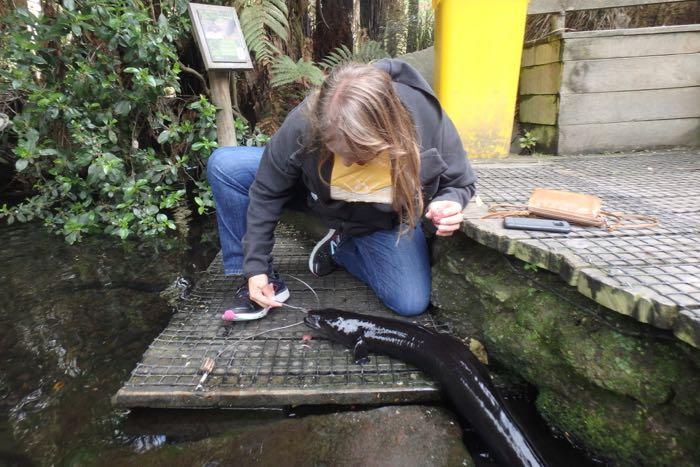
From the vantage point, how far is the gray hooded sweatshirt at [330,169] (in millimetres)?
2037

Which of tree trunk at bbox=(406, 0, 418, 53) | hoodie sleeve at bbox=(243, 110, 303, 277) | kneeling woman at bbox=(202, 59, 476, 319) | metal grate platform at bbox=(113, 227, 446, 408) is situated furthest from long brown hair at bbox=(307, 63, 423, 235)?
tree trunk at bbox=(406, 0, 418, 53)

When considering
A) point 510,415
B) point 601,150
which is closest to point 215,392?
point 510,415

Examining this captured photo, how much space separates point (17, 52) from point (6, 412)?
2.39 metres

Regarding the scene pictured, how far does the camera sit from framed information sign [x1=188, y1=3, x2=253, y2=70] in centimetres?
300

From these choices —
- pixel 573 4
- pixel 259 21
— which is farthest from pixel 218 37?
pixel 573 4

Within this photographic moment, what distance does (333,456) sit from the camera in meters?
1.61

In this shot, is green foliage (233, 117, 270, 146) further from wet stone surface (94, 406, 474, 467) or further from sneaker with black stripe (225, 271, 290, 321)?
wet stone surface (94, 406, 474, 467)

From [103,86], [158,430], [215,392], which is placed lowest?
[158,430]

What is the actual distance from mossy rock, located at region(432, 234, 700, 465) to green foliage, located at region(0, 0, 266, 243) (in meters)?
2.38

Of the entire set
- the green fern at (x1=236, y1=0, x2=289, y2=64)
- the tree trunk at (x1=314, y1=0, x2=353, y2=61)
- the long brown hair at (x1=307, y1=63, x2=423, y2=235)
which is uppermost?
the tree trunk at (x1=314, y1=0, x2=353, y2=61)

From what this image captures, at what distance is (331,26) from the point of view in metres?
6.02

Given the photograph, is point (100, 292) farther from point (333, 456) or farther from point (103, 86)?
point (333, 456)

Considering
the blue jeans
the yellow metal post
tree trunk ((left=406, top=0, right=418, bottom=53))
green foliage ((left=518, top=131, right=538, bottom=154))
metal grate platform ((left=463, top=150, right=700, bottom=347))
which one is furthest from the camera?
tree trunk ((left=406, top=0, right=418, bottom=53))

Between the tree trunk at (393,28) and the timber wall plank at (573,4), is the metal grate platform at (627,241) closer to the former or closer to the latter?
the timber wall plank at (573,4)
